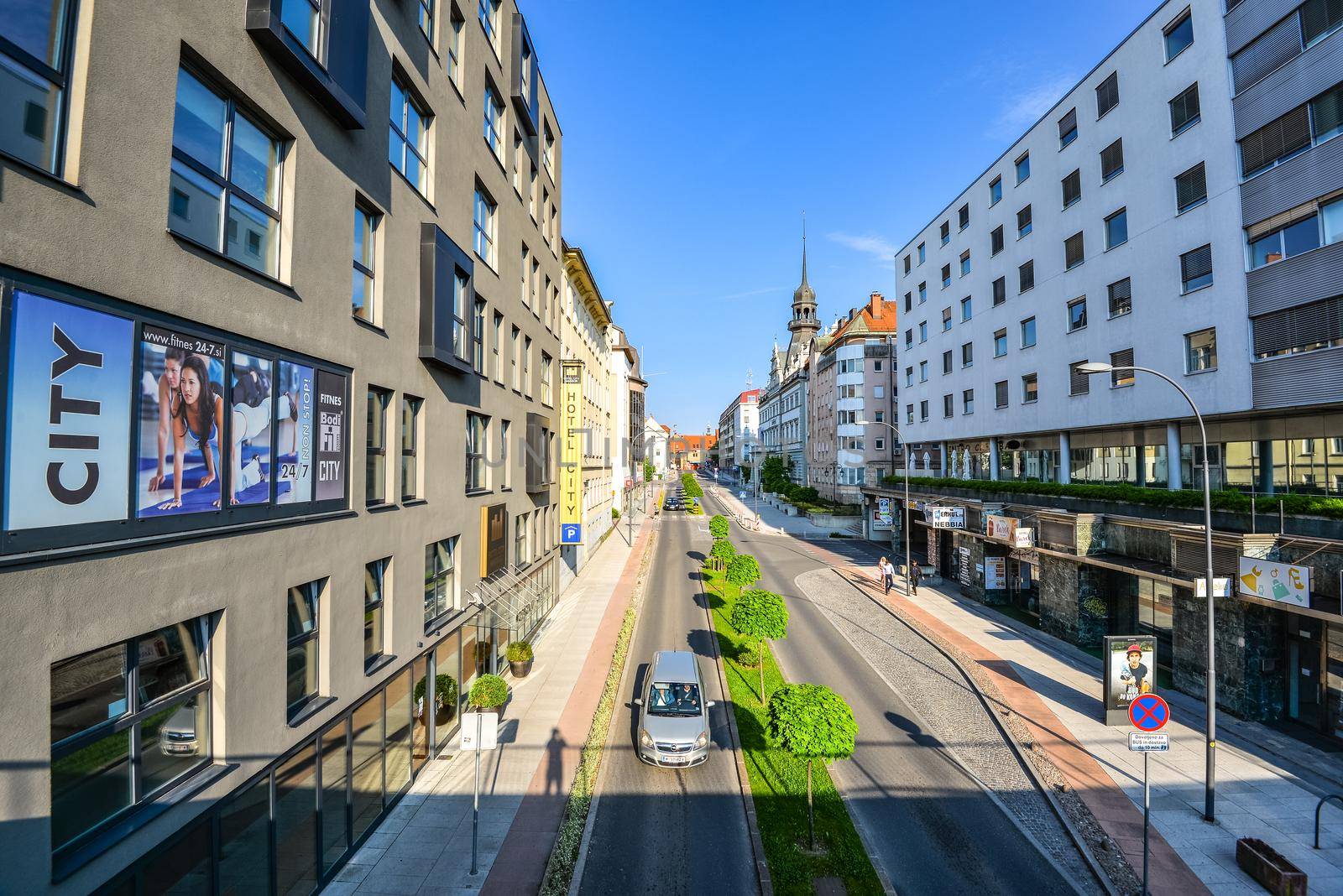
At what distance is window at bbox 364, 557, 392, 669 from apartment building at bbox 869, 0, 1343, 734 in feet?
66.3

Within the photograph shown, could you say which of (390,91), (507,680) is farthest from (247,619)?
(507,680)

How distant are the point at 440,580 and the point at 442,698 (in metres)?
3.15

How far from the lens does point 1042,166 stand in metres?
29.9

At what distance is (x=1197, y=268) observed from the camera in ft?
68.4

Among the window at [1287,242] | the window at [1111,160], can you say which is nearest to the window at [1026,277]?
the window at [1111,160]

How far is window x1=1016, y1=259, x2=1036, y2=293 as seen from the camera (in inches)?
1203

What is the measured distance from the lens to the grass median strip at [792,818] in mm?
10812

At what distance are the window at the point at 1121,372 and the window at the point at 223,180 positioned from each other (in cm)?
2852

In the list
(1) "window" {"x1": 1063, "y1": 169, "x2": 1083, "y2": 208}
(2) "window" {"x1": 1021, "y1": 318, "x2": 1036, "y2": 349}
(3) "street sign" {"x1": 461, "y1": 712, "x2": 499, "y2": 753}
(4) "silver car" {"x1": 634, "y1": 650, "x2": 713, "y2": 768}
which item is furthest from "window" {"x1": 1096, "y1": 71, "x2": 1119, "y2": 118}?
(3) "street sign" {"x1": 461, "y1": 712, "x2": 499, "y2": 753}

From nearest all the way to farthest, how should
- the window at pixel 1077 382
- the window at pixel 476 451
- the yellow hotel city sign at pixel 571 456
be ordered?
the window at pixel 476 451
the window at pixel 1077 382
the yellow hotel city sign at pixel 571 456

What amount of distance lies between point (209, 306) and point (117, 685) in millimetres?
4606

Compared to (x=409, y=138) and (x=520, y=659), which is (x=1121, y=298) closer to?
(x=409, y=138)

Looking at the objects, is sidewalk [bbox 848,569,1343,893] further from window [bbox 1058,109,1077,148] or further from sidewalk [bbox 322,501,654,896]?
window [bbox 1058,109,1077,148]

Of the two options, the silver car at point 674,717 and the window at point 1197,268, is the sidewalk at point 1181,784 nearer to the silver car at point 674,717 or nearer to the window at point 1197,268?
the silver car at point 674,717
